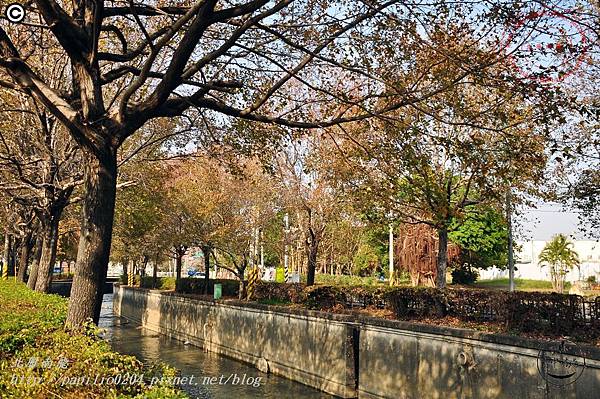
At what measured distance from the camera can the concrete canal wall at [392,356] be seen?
8398 millimetres

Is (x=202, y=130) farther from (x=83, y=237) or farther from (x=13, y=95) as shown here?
(x=13, y=95)

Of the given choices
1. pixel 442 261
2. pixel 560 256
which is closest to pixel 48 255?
pixel 442 261

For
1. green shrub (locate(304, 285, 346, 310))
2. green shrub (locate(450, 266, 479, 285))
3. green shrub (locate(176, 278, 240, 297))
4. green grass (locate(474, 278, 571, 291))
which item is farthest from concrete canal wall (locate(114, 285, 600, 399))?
green grass (locate(474, 278, 571, 291))

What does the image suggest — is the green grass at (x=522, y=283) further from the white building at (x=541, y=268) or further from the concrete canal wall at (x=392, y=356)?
the concrete canal wall at (x=392, y=356)

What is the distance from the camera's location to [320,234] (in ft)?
78.1

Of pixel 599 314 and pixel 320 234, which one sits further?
pixel 320 234

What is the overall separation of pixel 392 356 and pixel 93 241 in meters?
6.98

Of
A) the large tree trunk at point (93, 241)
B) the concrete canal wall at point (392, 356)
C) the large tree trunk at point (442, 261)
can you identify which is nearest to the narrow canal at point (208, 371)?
the concrete canal wall at point (392, 356)

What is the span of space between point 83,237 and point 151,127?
11660 millimetres

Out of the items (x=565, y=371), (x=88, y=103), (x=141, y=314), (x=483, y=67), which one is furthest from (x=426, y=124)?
(x=141, y=314)

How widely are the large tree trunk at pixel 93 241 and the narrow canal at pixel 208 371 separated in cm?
241

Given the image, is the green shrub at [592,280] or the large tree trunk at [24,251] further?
the green shrub at [592,280]

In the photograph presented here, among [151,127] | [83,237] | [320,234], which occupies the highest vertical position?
[151,127]

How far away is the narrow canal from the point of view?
43.3ft
